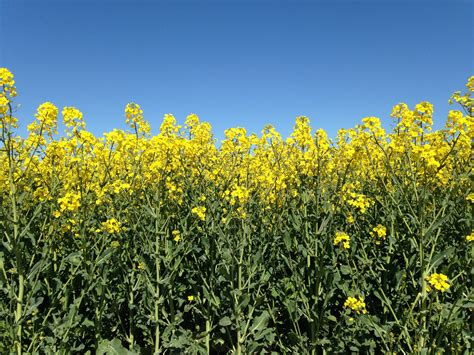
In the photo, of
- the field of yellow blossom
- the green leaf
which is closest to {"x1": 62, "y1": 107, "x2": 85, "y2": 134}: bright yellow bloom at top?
the field of yellow blossom

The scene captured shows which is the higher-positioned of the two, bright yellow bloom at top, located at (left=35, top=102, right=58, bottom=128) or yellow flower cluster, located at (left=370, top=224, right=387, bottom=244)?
bright yellow bloom at top, located at (left=35, top=102, right=58, bottom=128)

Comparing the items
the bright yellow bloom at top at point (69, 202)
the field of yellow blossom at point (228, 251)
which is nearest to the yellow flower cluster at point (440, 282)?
the field of yellow blossom at point (228, 251)

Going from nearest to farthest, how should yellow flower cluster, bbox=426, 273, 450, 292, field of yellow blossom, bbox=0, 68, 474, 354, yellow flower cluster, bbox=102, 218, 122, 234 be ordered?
yellow flower cluster, bbox=426, 273, 450, 292, field of yellow blossom, bbox=0, 68, 474, 354, yellow flower cluster, bbox=102, 218, 122, 234

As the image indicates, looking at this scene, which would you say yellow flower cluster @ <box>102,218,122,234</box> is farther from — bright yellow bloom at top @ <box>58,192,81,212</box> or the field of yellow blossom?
bright yellow bloom at top @ <box>58,192,81,212</box>

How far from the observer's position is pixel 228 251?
347cm

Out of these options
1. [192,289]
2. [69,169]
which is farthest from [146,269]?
[69,169]

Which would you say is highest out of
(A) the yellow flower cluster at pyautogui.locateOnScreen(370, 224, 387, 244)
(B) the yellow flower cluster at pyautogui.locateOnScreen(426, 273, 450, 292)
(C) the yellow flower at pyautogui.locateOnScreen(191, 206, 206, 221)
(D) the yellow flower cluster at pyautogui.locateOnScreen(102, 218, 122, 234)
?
(C) the yellow flower at pyautogui.locateOnScreen(191, 206, 206, 221)

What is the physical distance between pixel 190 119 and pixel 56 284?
2.51 m

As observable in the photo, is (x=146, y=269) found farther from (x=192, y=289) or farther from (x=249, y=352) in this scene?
(x=249, y=352)

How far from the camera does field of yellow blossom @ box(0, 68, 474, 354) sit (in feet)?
9.73

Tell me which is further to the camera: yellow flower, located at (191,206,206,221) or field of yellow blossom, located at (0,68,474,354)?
yellow flower, located at (191,206,206,221)

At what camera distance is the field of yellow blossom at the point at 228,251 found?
2.96m

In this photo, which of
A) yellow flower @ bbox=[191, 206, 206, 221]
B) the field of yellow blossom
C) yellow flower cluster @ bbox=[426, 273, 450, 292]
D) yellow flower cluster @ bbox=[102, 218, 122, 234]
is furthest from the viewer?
yellow flower @ bbox=[191, 206, 206, 221]

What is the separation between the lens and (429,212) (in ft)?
11.9
